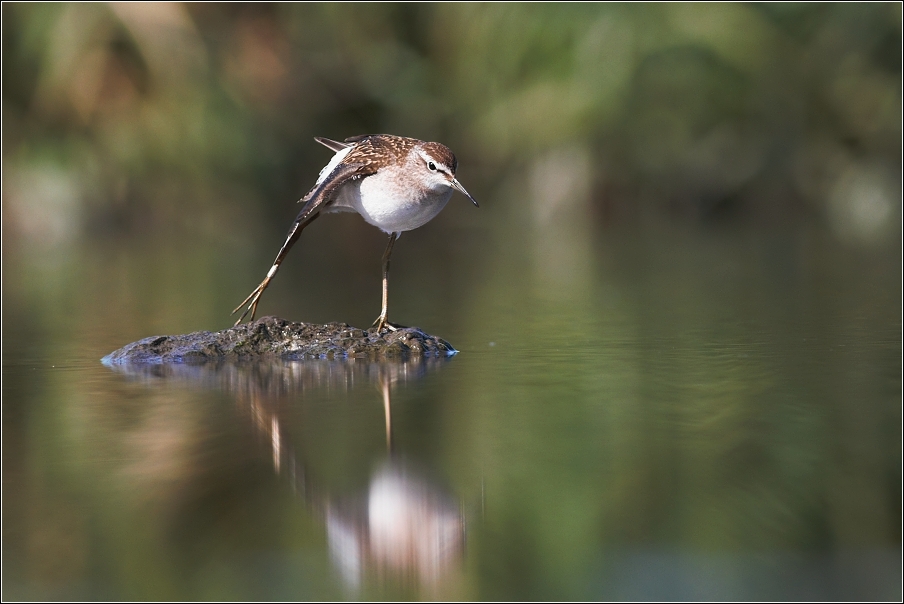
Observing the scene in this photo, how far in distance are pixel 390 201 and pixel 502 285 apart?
3.29 meters

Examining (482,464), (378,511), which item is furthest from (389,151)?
(378,511)

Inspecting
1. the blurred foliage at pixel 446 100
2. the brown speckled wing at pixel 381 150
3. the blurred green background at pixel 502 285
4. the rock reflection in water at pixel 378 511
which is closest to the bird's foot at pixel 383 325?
the blurred green background at pixel 502 285

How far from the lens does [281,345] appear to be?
5.66 meters

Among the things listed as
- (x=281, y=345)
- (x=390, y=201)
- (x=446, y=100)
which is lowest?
(x=281, y=345)

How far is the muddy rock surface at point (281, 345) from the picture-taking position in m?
5.60

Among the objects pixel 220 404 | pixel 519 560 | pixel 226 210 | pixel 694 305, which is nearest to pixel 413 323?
pixel 694 305

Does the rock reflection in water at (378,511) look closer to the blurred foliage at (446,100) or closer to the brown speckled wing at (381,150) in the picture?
the brown speckled wing at (381,150)

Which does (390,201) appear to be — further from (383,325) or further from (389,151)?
(383,325)

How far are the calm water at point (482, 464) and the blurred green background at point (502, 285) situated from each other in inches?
0.6

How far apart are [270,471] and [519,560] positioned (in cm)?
98

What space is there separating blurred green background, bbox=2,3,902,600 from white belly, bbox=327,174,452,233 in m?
0.63

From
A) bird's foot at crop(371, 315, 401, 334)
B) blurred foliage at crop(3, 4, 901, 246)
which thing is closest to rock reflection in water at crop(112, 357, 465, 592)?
bird's foot at crop(371, 315, 401, 334)

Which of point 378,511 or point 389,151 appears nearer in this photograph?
point 378,511

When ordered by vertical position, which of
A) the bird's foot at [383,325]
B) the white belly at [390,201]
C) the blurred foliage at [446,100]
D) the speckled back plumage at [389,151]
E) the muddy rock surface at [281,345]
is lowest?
the muddy rock surface at [281,345]
